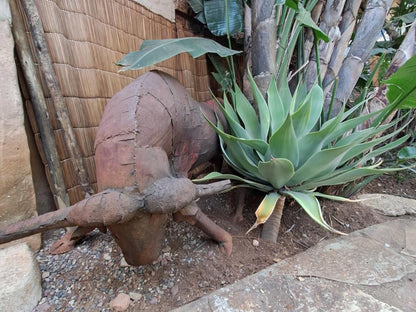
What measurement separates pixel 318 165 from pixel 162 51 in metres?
0.78

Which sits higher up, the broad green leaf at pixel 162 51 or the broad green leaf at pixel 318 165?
the broad green leaf at pixel 162 51

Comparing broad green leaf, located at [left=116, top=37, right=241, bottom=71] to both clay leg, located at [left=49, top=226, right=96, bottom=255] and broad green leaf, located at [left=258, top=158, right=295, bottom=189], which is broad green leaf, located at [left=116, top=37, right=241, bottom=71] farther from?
clay leg, located at [left=49, top=226, right=96, bottom=255]

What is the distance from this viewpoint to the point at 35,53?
100cm

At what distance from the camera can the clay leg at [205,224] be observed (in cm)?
79

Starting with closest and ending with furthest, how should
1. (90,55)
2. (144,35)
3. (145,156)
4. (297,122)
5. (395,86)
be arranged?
1. (145,156)
2. (297,122)
3. (395,86)
4. (90,55)
5. (144,35)

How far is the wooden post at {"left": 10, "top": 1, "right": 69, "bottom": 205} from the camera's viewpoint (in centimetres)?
95

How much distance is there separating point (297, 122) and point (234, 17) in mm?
1022

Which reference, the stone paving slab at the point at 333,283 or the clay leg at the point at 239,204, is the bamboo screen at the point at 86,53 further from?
the stone paving slab at the point at 333,283

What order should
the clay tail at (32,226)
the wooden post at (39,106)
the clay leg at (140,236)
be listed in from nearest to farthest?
the clay tail at (32,226) < the clay leg at (140,236) < the wooden post at (39,106)

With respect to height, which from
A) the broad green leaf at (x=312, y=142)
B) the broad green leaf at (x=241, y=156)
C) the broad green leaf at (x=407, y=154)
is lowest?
the broad green leaf at (x=407, y=154)

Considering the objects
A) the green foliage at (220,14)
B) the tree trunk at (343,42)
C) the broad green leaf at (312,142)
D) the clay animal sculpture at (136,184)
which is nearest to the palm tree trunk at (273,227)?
the broad green leaf at (312,142)

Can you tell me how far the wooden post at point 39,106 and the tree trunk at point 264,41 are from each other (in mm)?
1088

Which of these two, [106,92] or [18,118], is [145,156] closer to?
[18,118]

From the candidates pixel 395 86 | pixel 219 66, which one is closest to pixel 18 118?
pixel 219 66
